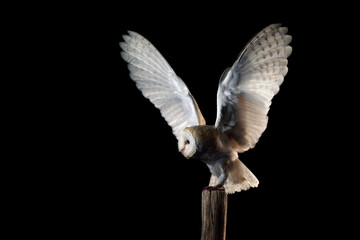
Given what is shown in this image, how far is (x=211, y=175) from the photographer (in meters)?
3.63

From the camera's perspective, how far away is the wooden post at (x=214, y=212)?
3309 mm

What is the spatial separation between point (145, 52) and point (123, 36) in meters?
0.19

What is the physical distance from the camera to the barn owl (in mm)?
3090

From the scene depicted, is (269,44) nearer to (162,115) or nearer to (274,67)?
(274,67)

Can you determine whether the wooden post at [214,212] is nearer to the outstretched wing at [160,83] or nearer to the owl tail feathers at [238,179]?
the owl tail feathers at [238,179]

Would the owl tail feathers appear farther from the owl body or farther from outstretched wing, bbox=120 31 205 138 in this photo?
outstretched wing, bbox=120 31 205 138

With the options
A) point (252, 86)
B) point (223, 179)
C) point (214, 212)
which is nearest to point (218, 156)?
point (223, 179)

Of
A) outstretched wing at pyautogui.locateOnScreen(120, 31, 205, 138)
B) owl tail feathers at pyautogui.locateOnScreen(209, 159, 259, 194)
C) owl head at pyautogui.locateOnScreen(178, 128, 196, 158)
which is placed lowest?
owl tail feathers at pyautogui.locateOnScreen(209, 159, 259, 194)

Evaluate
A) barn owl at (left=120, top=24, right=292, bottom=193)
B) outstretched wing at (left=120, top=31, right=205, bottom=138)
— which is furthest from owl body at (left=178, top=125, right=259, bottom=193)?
outstretched wing at (left=120, top=31, right=205, bottom=138)

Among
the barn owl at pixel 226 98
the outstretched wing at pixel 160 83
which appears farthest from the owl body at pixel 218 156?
the outstretched wing at pixel 160 83

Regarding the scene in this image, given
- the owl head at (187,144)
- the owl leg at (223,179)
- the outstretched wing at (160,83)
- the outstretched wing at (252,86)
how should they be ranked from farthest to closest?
the outstretched wing at (160,83), the owl leg at (223,179), the owl head at (187,144), the outstretched wing at (252,86)

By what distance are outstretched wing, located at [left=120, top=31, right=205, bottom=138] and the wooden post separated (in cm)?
51

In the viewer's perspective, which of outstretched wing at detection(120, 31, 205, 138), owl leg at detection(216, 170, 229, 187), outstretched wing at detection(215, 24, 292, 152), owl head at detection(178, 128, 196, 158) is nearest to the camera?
outstretched wing at detection(215, 24, 292, 152)

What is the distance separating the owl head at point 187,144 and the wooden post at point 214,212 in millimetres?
277
